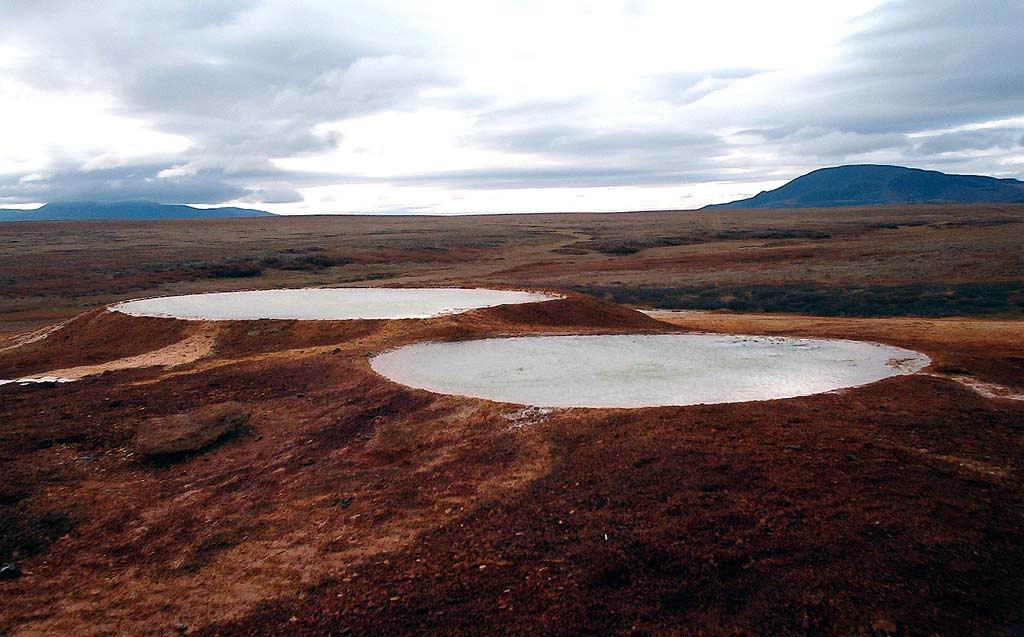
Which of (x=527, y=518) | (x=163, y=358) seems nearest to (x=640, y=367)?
(x=527, y=518)

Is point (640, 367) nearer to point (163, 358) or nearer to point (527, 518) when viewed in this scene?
point (527, 518)

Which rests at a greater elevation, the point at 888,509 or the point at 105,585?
the point at 888,509

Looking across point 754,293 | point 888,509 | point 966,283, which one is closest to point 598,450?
point 888,509

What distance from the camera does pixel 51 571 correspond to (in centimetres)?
741

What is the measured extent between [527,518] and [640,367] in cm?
668

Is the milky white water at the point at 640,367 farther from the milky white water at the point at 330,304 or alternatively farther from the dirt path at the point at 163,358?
the dirt path at the point at 163,358

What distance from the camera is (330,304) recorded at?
21938 millimetres

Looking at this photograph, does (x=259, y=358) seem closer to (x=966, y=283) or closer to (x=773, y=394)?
(x=773, y=394)

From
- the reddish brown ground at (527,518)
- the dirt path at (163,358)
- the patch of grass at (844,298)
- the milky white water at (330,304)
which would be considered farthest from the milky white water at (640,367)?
the patch of grass at (844,298)

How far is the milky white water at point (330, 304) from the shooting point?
19.5m

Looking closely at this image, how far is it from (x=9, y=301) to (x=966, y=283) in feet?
150

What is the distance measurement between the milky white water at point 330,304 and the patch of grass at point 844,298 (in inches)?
429

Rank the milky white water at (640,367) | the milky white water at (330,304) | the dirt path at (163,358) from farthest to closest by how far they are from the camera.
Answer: the milky white water at (330,304) → the dirt path at (163,358) → the milky white water at (640,367)

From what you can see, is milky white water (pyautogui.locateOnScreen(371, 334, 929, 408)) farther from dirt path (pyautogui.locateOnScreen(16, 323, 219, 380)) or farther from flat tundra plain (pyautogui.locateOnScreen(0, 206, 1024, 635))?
dirt path (pyautogui.locateOnScreen(16, 323, 219, 380))
